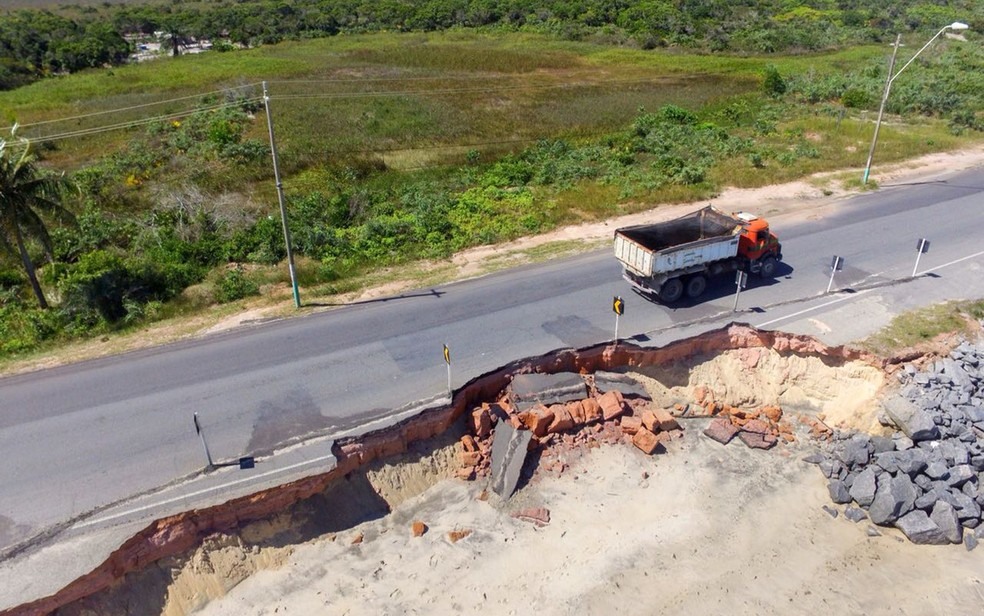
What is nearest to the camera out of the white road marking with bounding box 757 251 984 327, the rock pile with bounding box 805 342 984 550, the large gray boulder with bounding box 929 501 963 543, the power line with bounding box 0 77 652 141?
the large gray boulder with bounding box 929 501 963 543

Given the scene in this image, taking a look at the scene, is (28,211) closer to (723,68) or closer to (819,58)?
(723,68)

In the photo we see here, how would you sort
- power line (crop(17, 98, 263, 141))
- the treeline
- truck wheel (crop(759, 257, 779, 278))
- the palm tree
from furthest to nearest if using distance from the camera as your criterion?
the treeline → power line (crop(17, 98, 263, 141)) → truck wheel (crop(759, 257, 779, 278)) → the palm tree

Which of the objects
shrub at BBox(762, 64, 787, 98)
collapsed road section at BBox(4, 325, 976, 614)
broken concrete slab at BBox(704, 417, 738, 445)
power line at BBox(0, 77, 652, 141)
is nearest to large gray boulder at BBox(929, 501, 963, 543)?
collapsed road section at BBox(4, 325, 976, 614)

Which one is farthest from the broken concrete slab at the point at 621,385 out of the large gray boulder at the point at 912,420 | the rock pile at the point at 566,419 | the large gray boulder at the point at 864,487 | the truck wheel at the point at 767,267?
the truck wheel at the point at 767,267

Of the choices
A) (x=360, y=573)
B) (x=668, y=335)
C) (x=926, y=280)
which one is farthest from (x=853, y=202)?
(x=360, y=573)

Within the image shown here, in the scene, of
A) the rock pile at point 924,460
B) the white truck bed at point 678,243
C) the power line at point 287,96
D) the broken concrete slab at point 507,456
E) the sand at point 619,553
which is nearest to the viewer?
the sand at point 619,553

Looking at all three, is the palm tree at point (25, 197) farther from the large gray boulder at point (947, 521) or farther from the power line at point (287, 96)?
the large gray boulder at point (947, 521)

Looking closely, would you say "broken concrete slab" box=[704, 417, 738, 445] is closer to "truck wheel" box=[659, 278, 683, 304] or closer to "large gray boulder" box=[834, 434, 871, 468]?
"large gray boulder" box=[834, 434, 871, 468]
